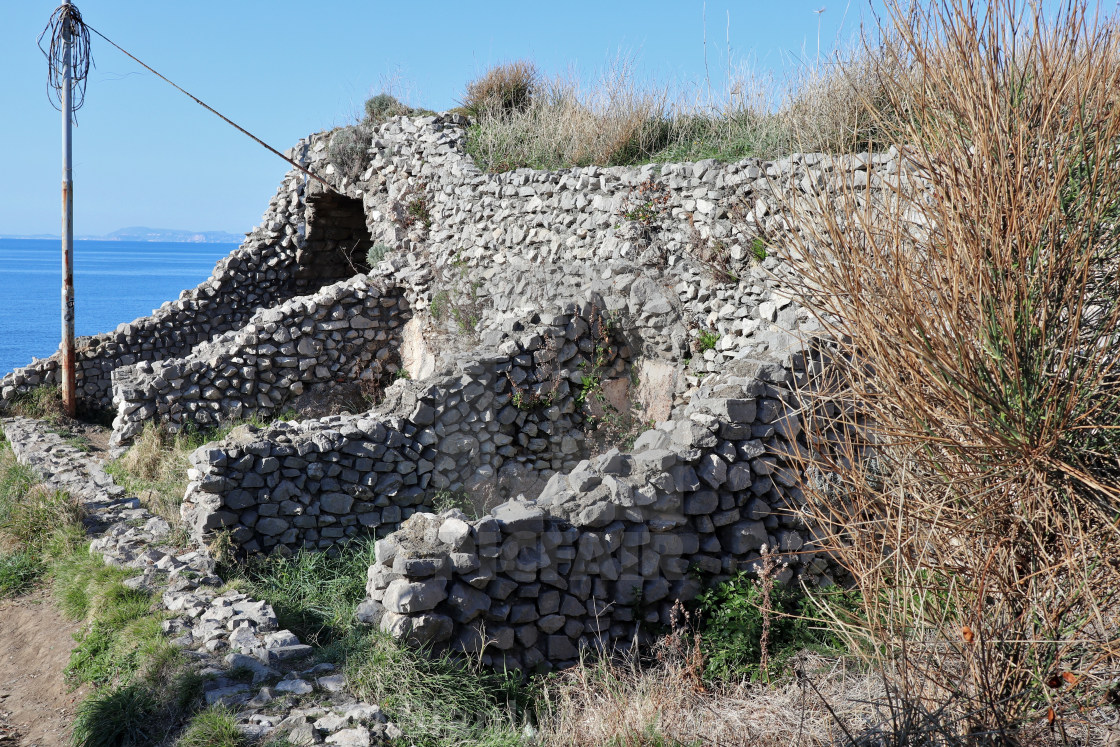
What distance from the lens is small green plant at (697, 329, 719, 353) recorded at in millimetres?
7273

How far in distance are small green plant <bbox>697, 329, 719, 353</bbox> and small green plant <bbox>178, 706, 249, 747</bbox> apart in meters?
5.02

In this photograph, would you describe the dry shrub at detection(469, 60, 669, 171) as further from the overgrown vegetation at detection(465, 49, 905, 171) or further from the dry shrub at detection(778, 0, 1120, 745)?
the dry shrub at detection(778, 0, 1120, 745)

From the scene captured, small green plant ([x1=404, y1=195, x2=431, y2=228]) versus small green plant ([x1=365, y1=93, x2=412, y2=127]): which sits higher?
small green plant ([x1=365, y1=93, x2=412, y2=127])

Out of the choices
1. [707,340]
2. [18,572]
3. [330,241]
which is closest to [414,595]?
[707,340]

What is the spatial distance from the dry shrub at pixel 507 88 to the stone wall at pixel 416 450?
6.93m

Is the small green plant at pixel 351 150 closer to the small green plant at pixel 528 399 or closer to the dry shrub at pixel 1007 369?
the small green plant at pixel 528 399

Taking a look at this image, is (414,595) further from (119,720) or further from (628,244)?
(628,244)

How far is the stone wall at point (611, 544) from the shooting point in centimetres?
458

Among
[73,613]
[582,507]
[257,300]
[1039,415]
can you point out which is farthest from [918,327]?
[257,300]

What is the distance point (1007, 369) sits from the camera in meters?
2.81

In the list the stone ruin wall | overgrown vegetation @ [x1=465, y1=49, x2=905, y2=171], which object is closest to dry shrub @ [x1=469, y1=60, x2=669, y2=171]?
overgrown vegetation @ [x1=465, y1=49, x2=905, y2=171]

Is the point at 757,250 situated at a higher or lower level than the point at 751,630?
higher

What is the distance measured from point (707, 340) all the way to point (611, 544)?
2.98 m

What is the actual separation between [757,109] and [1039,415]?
714cm
